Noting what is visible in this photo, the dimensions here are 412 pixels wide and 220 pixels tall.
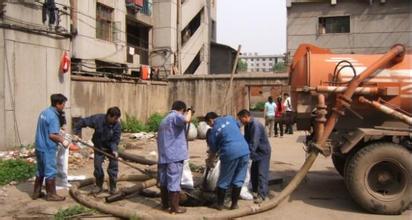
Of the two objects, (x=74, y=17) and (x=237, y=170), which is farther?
(x=74, y=17)

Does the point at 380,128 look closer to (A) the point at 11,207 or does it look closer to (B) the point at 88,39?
(A) the point at 11,207

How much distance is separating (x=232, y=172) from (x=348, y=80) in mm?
2478

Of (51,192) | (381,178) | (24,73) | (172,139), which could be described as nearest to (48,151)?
(51,192)

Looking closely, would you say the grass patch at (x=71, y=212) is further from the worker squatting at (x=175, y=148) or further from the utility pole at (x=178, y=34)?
the utility pole at (x=178, y=34)

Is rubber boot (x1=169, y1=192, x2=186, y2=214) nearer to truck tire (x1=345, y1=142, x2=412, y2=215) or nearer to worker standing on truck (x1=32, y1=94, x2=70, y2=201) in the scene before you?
worker standing on truck (x1=32, y1=94, x2=70, y2=201)

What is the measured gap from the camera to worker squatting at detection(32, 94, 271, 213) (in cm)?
679

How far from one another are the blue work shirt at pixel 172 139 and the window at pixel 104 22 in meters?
17.5

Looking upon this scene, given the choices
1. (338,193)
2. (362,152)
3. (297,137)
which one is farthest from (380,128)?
(297,137)

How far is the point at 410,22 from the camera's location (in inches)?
964

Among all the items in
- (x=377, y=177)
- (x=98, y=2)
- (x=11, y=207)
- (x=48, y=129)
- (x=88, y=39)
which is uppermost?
(x=98, y=2)

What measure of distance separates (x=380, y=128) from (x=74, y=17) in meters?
15.0

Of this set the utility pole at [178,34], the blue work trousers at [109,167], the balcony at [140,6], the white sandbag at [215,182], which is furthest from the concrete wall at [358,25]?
the blue work trousers at [109,167]

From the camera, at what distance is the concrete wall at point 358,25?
25.0 m

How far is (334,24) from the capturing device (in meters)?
26.2
